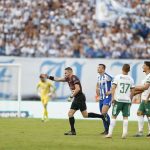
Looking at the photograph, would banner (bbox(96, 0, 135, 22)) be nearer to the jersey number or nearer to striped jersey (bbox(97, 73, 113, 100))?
striped jersey (bbox(97, 73, 113, 100))

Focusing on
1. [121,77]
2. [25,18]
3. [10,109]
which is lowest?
[10,109]

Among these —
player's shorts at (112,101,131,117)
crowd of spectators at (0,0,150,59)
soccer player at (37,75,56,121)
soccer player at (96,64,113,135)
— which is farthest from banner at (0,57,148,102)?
player's shorts at (112,101,131,117)

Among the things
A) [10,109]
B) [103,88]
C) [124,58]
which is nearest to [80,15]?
[124,58]

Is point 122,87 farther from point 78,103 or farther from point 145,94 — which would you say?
point 78,103

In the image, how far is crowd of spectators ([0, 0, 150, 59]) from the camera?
35.6 m

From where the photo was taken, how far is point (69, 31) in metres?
37.0

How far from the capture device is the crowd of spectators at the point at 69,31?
3562 cm

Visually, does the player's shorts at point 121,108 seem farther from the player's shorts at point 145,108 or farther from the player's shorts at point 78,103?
the player's shorts at point 78,103

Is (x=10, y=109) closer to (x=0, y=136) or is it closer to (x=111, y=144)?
(x=0, y=136)

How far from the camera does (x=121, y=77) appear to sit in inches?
752

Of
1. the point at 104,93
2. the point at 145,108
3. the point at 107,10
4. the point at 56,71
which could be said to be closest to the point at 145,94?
the point at 145,108

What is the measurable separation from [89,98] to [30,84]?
320cm

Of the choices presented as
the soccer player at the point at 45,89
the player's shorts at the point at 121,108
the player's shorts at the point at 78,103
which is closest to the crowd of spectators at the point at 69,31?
the soccer player at the point at 45,89

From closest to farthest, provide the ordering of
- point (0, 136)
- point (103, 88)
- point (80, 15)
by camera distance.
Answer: point (0, 136) → point (103, 88) → point (80, 15)
